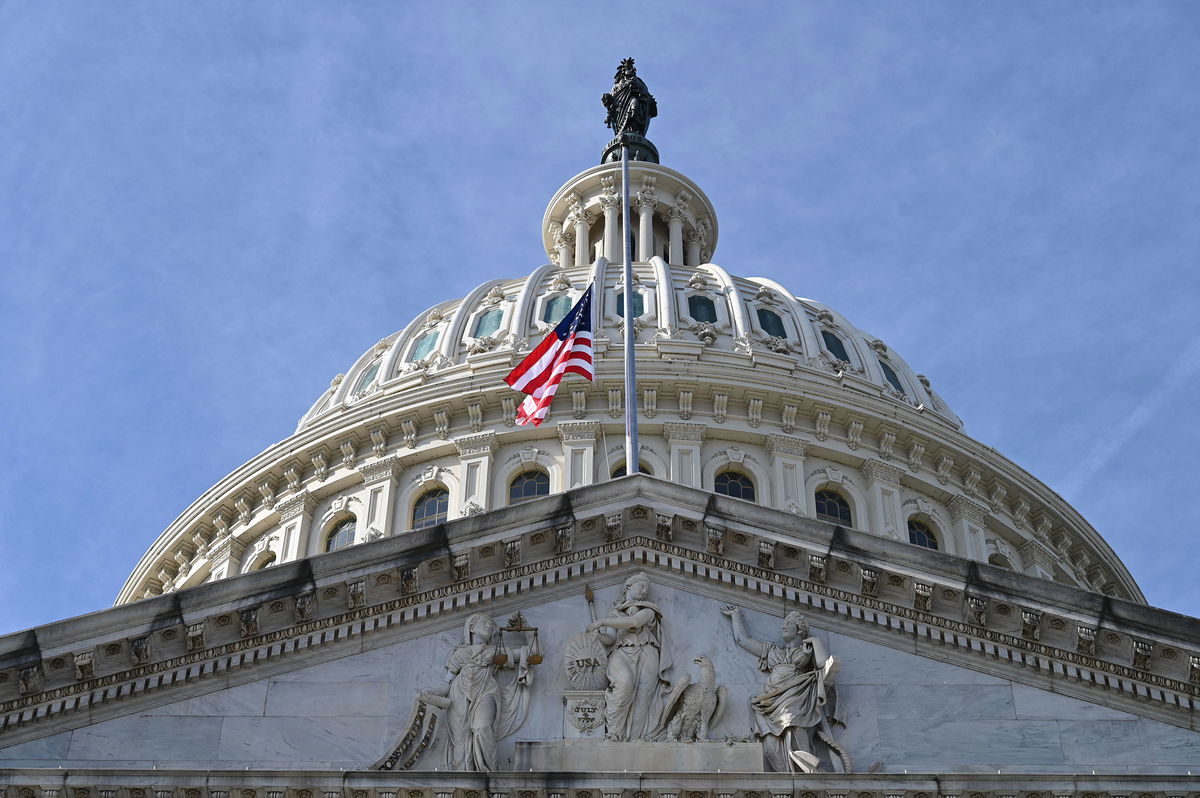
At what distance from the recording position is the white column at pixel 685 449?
54.6 meters

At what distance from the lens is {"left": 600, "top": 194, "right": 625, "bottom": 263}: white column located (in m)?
72.2

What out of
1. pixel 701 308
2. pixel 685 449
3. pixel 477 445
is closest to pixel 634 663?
pixel 685 449

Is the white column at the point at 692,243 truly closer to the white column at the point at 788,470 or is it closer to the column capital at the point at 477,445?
the white column at the point at 788,470

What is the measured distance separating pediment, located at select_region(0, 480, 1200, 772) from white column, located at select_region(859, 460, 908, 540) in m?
28.0

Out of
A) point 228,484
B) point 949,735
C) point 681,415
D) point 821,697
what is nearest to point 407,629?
point 821,697

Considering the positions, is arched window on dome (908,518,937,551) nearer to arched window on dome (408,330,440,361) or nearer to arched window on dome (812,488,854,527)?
arched window on dome (812,488,854,527)

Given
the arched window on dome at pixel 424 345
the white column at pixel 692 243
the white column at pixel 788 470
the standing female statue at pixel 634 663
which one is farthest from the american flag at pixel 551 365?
the white column at pixel 692 243

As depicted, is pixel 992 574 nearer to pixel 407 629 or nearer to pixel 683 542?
pixel 683 542

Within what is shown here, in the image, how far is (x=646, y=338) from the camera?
59469 millimetres

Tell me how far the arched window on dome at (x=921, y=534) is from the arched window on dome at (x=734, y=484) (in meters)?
4.88

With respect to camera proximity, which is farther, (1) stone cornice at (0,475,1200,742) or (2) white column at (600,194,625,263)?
(2) white column at (600,194,625,263)

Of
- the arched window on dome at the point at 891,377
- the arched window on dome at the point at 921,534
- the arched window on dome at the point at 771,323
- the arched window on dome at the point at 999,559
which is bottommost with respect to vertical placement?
the arched window on dome at the point at 999,559

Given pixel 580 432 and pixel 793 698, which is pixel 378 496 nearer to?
pixel 580 432

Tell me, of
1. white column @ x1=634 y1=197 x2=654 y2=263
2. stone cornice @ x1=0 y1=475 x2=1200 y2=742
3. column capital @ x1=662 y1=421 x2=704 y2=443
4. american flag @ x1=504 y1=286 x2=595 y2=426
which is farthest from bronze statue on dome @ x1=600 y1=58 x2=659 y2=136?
stone cornice @ x1=0 y1=475 x2=1200 y2=742
